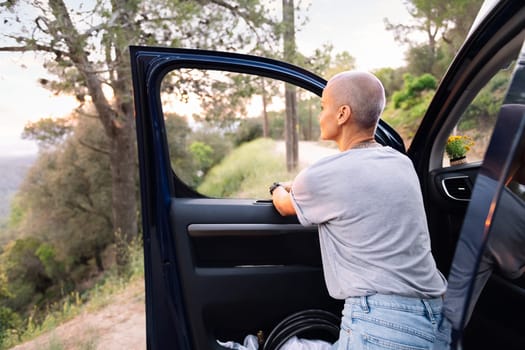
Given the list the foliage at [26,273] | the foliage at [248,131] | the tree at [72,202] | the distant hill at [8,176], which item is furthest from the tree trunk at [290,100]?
the foliage at [26,273]

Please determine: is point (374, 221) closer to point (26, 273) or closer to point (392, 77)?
point (392, 77)

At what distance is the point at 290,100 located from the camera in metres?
7.32

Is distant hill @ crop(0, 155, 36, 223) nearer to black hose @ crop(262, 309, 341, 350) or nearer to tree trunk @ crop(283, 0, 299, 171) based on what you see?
tree trunk @ crop(283, 0, 299, 171)

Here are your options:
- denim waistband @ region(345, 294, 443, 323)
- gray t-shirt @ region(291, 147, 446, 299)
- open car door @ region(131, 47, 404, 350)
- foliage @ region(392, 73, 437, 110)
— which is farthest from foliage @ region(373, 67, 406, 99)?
denim waistband @ region(345, 294, 443, 323)

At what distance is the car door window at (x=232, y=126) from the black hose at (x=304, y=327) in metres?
2.51

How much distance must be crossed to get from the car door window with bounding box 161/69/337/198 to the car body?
7.91ft

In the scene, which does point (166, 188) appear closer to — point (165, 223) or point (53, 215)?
point (165, 223)

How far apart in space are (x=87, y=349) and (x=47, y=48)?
360 cm

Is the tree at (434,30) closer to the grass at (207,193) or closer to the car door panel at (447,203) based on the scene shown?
the grass at (207,193)

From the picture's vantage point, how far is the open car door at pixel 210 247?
1.68 meters

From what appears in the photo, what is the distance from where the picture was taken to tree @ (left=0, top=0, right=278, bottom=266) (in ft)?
13.9

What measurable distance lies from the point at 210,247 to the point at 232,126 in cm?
605

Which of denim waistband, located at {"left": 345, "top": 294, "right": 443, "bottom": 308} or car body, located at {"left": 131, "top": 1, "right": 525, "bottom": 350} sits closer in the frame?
denim waistband, located at {"left": 345, "top": 294, "right": 443, "bottom": 308}

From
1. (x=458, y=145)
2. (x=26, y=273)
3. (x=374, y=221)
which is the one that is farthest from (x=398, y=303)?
(x=26, y=273)
